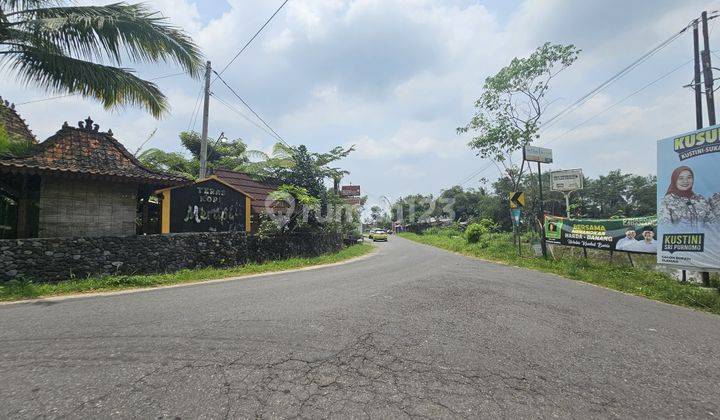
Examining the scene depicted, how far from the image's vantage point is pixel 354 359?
11.0ft

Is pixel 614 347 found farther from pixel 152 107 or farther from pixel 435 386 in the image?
pixel 152 107

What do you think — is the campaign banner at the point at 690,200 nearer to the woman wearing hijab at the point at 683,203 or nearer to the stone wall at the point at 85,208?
the woman wearing hijab at the point at 683,203

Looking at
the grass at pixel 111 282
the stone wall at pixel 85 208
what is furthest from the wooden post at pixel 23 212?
the grass at pixel 111 282

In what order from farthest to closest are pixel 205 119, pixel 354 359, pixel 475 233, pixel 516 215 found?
Answer: pixel 475 233 < pixel 516 215 < pixel 205 119 < pixel 354 359

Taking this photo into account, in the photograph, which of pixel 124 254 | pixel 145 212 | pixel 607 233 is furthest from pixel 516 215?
pixel 124 254

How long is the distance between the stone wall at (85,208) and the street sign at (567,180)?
18.1 m

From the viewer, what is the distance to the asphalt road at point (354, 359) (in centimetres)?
258

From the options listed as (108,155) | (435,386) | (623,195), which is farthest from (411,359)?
(623,195)

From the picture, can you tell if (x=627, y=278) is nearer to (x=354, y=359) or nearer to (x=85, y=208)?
(x=354, y=359)

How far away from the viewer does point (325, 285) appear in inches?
303

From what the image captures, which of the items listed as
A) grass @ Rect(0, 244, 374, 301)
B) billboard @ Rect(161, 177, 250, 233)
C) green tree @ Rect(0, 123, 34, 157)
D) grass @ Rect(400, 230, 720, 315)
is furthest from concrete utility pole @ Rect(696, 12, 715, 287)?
green tree @ Rect(0, 123, 34, 157)

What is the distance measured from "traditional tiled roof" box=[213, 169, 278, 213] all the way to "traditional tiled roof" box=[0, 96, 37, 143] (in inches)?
271

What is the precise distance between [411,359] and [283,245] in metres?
11.3

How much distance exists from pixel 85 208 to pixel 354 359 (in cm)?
978
